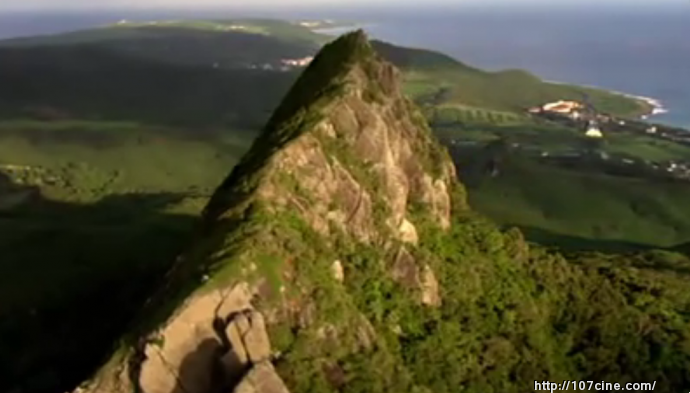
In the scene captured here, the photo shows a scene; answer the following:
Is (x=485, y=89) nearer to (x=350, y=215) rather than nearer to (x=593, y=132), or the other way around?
(x=593, y=132)

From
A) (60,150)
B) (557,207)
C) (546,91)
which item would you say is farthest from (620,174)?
(546,91)

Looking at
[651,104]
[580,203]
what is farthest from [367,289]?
[651,104]

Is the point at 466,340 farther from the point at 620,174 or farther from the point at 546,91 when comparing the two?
the point at 546,91

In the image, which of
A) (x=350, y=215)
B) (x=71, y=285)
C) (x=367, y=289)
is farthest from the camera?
(x=71, y=285)

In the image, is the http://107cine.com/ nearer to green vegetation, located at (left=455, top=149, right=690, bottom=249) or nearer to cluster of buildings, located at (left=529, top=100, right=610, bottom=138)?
green vegetation, located at (left=455, top=149, right=690, bottom=249)

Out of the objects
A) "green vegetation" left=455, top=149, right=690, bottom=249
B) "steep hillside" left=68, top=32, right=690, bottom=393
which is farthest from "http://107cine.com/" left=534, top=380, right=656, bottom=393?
"green vegetation" left=455, top=149, right=690, bottom=249

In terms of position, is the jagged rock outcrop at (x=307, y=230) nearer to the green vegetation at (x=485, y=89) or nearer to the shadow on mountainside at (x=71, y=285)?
the shadow on mountainside at (x=71, y=285)
